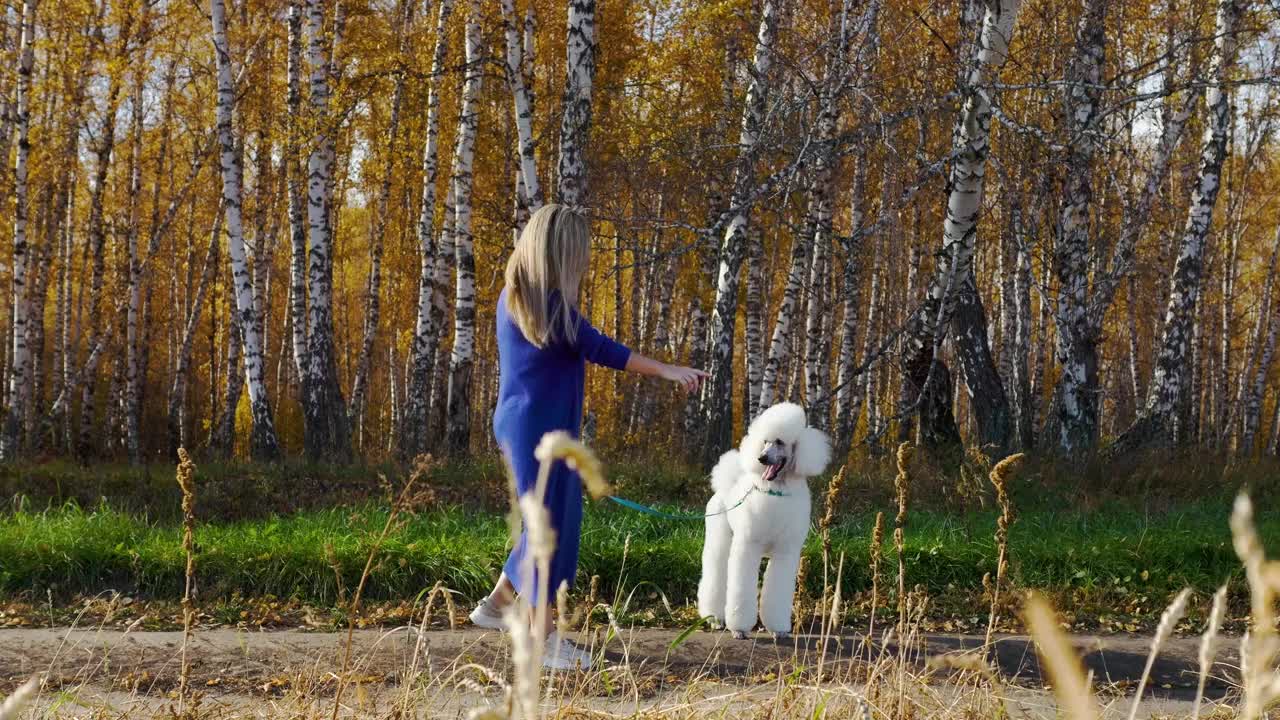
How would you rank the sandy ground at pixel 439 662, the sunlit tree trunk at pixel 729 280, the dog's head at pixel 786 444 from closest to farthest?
the sandy ground at pixel 439 662, the dog's head at pixel 786 444, the sunlit tree trunk at pixel 729 280

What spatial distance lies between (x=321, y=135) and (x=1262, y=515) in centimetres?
1080

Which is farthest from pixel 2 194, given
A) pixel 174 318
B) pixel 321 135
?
pixel 174 318

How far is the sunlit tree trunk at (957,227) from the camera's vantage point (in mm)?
9383

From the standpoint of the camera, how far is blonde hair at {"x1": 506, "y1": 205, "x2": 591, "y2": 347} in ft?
16.9

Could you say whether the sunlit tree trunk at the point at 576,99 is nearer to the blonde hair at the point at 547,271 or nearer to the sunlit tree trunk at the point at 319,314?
the sunlit tree trunk at the point at 319,314

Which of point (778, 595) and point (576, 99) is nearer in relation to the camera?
point (778, 595)

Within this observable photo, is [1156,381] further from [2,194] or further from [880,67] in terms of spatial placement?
[2,194]

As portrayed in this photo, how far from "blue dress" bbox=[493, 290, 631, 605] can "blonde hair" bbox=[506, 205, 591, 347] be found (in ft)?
0.17

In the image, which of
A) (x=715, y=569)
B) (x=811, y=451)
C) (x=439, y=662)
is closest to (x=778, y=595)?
(x=715, y=569)

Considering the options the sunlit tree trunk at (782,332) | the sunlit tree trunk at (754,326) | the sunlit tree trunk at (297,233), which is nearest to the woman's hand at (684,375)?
the sunlit tree trunk at (782,332)

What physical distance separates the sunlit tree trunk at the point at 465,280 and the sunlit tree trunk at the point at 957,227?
17.4ft

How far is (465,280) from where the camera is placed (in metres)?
14.5

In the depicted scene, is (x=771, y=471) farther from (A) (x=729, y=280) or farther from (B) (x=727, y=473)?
(A) (x=729, y=280)

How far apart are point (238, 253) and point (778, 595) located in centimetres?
1101
